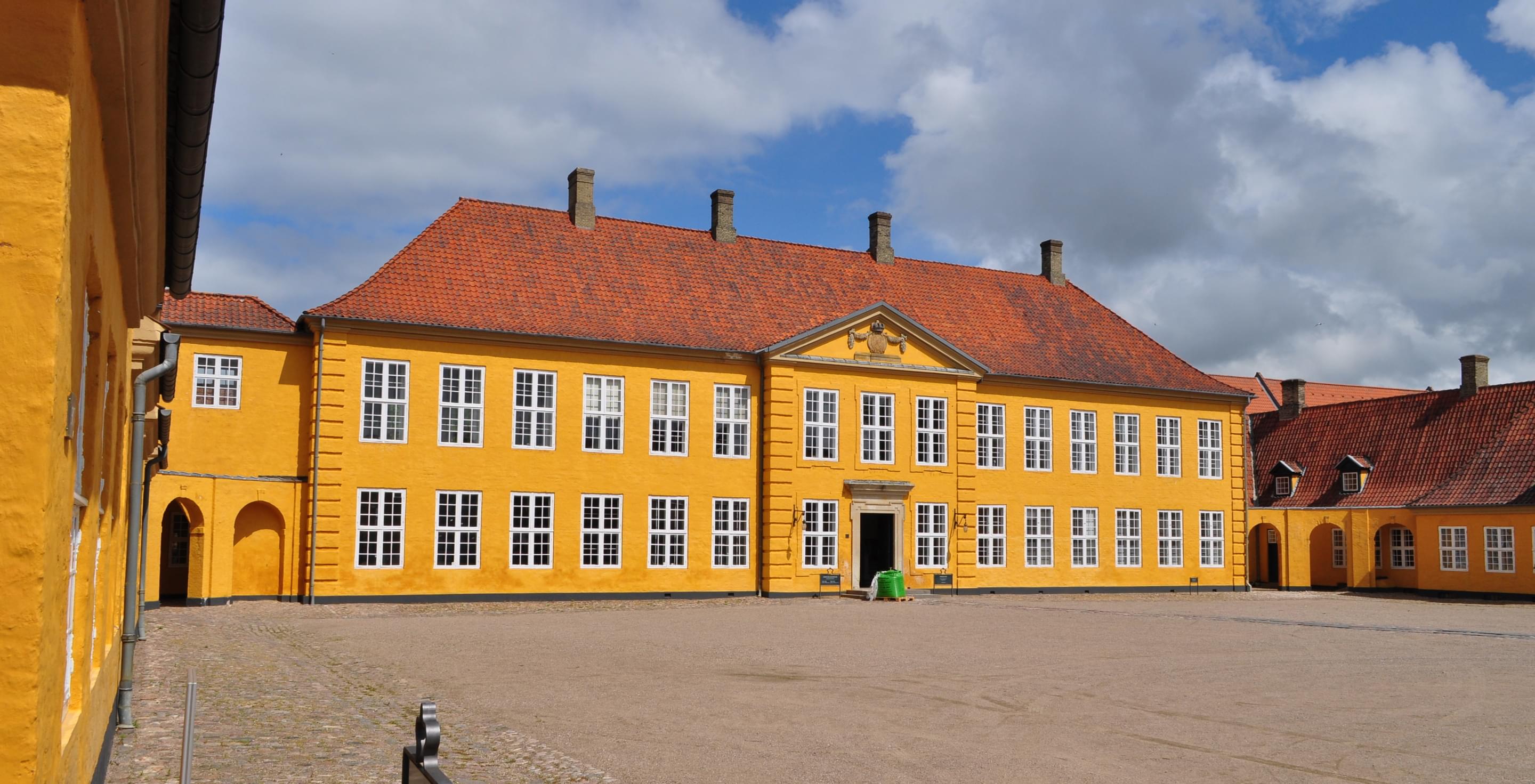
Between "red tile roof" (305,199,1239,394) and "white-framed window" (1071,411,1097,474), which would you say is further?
"white-framed window" (1071,411,1097,474)

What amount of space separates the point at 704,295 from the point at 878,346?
5.11 m

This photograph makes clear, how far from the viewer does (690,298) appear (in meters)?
36.3

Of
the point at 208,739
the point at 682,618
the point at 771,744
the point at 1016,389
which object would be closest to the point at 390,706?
the point at 208,739

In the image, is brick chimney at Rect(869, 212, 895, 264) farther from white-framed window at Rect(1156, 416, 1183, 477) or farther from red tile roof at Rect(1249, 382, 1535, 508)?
red tile roof at Rect(1249, 382, 1535, 508)

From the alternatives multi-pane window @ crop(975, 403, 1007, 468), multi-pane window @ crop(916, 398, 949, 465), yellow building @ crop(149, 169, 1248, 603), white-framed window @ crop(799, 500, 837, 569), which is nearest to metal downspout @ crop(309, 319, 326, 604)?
yellow building @ crop(149, 169, 1248, 603)

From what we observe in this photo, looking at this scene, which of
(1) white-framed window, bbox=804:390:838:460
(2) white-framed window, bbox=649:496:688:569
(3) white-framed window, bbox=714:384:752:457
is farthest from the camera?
(1) white-framed window, bbox=804:390:838:460

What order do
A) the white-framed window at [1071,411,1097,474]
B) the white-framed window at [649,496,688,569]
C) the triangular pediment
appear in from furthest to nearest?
the white-framed window at [1071,411,1097,474] → the triangular pediment → the white-framed window at [649,496,688,569]

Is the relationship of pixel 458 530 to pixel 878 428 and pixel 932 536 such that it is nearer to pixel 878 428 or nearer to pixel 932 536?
pixel 878 428

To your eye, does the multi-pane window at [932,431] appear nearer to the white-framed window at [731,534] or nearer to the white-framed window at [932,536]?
the white-framed window at [932,536]

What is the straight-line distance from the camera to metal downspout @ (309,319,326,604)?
29.9 m

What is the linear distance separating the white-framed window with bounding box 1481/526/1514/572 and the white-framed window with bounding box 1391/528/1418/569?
4063mm

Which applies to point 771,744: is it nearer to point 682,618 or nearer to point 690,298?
point 682,618

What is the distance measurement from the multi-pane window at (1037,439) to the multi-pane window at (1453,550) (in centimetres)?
1399

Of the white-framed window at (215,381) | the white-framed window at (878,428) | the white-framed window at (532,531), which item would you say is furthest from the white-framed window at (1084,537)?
the white-framed window at (215,381)
